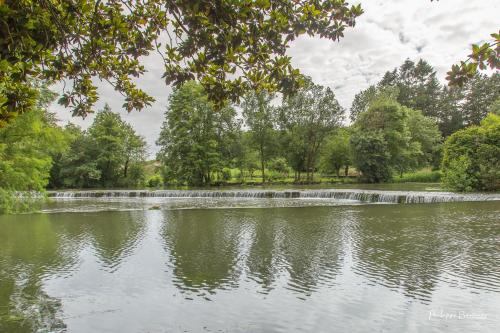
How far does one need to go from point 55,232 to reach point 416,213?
11857mm

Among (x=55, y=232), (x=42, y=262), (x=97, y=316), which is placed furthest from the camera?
(x=55, y=232)

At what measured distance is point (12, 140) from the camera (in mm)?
14477

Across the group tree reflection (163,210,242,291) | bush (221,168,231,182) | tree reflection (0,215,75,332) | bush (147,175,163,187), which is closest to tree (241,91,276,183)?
bush (221,168,231,182)

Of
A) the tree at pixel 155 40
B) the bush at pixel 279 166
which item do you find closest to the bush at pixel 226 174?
the bush at pixel 279 166

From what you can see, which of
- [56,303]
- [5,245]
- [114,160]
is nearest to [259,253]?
[56,303]

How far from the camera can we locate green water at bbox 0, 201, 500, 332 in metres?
4.11

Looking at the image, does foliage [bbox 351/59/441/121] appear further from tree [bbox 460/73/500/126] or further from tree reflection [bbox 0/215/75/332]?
tree reflection [bbox 0/215/75/332]

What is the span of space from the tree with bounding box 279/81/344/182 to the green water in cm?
3203

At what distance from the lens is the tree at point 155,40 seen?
2.88 m

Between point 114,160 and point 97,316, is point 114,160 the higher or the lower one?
the higher one

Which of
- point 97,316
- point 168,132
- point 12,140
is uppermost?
point 168,132

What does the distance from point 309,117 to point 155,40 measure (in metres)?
38.8

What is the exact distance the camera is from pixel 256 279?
18.5 ft

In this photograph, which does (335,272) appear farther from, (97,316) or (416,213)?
(416,213)
